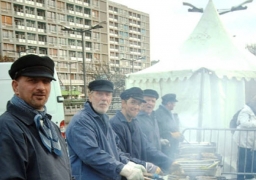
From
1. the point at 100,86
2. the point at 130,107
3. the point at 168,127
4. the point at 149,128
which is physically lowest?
the point at 168,127

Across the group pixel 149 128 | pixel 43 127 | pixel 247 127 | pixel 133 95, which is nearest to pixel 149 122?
pixel 149 128

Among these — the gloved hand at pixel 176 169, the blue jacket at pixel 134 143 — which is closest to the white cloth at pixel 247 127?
the blue jacket at pixel 134 143

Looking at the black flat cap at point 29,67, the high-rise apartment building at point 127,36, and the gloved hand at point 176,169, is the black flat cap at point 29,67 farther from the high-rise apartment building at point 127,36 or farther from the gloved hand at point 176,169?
the high-rise apartment building at point 127,36

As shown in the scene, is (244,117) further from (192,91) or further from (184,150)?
(192,91)

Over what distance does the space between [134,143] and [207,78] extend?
15.5 ft

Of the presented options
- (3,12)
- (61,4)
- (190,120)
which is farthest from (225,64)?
(61,4)

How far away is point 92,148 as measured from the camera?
2.31 metres

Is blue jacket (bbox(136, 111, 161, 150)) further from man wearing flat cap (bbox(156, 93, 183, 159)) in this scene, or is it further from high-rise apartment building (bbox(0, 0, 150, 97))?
high-rise apartment building (bbox(0, 0, 150, 97))

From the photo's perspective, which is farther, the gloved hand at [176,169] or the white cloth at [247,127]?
the white cloth at [247,127]

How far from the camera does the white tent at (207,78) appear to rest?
23.1 ft

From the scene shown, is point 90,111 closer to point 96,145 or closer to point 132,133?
point 96,145

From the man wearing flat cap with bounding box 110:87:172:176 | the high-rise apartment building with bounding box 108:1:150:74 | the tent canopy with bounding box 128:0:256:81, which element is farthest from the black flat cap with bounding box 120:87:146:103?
the high-rise apartment building with bounding box 108:1:150:74

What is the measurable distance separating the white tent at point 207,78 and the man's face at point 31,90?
218 inches

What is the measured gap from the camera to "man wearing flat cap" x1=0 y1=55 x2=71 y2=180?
1369 mm
